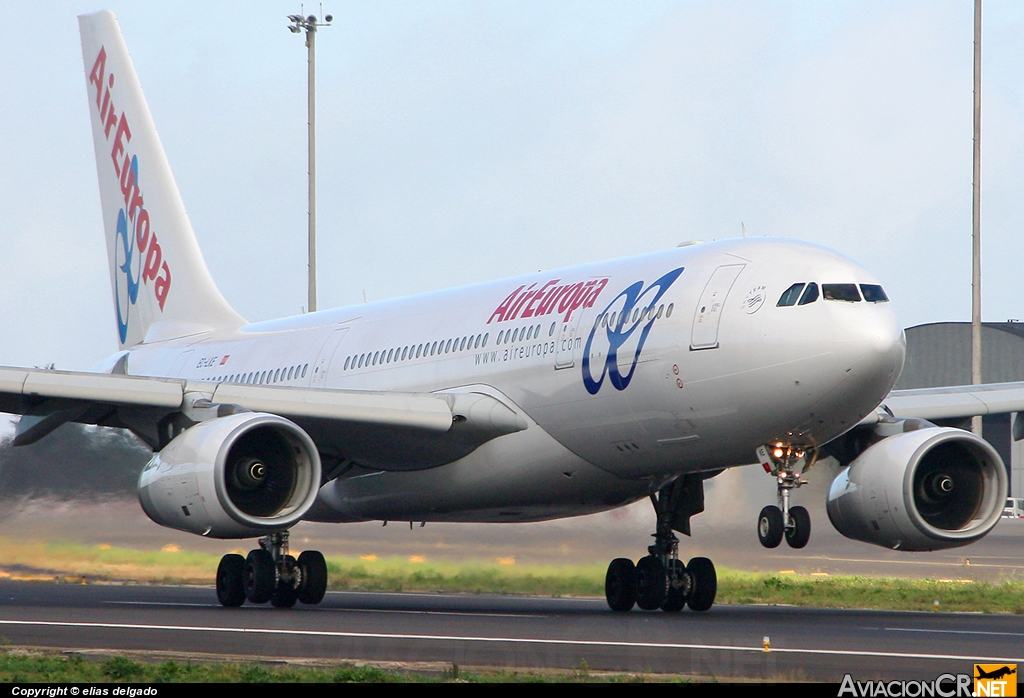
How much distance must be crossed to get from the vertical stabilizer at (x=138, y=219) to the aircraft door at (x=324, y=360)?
4.65 meters

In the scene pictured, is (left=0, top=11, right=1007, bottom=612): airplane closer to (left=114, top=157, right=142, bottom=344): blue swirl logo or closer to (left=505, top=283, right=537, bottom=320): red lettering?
(left=505, top=283, right=537, bottom=320): red lettering

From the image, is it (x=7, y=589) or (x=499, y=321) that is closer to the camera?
(x=499, y=321)

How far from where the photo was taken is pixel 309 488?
17.7 metres

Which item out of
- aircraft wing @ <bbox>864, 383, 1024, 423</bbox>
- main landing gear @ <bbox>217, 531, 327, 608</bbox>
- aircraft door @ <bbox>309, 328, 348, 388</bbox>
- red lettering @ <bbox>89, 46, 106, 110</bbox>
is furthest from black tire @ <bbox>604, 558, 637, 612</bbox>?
red lettering @ <bbox>89, 46, 106, 110</bbox>

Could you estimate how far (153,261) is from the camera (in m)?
28.6

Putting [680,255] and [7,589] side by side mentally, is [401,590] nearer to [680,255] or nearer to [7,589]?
[7,589]

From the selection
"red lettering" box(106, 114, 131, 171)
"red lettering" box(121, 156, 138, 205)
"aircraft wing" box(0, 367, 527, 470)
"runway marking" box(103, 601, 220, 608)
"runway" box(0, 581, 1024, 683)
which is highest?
"red lettering" box(106, 114, 131, 171)

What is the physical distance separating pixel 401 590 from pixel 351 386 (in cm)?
645

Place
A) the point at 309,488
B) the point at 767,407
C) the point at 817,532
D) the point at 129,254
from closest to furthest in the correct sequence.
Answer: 1. the point at 767,407
2. the point at 309,488
3. the point at 817,532
4. the point at 129,254

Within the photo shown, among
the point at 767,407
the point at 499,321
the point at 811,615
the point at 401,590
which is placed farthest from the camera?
the point at 401,590

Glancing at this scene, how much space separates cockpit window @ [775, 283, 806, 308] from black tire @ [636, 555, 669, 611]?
472 cm

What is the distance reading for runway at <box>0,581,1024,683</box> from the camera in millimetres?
11664

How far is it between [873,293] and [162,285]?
1575 cm

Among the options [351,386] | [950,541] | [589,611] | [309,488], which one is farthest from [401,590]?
[950,541]
